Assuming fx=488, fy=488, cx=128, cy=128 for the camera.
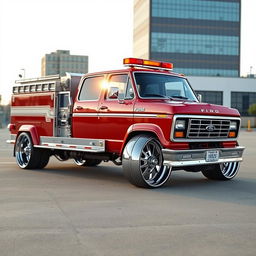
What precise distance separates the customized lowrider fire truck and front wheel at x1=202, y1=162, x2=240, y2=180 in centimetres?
1

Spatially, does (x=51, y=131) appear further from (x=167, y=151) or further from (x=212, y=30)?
(x=212, y=30)

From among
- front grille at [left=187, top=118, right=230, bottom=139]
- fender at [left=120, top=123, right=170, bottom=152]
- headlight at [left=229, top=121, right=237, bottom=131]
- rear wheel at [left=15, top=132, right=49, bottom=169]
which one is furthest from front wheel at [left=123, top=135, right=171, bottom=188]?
rear wheel at [left=15, top=132, right=49, bottom=169]

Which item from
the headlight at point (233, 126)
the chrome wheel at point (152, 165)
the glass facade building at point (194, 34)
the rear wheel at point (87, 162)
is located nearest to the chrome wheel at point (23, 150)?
the rear wheel at point (87, 162)

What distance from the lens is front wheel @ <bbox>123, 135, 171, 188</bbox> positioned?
29.7 ft

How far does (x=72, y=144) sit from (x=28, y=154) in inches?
80.3

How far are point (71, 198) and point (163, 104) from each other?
247cm

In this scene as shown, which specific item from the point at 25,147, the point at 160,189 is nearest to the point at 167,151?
the point at 160,189

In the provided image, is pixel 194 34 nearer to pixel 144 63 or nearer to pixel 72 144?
pixel 144 63

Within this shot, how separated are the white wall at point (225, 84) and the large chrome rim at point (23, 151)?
67239 mm

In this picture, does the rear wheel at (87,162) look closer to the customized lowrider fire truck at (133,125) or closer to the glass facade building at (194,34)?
the customized lowrider fire truck at (133,125)

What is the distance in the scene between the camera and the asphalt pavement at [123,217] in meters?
5.10

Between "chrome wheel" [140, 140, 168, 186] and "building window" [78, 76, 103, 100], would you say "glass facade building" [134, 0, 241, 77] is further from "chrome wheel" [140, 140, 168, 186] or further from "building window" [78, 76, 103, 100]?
"chrome wheel" [140, 140, 168, 186]

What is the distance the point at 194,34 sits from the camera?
111000 millimetres

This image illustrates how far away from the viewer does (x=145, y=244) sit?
5.21 m
